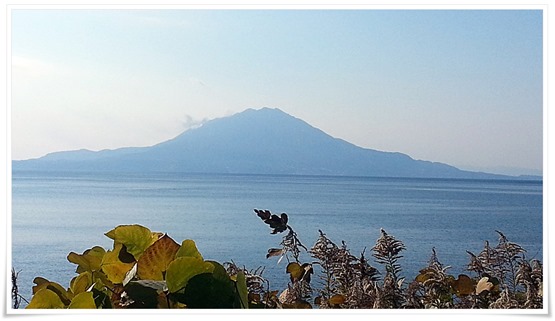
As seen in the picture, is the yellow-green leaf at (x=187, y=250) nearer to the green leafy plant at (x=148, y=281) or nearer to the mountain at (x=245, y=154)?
the green leafy plant at (x=148, y=281)

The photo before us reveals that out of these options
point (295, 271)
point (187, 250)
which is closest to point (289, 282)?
point (295, 271)

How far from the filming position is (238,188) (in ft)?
108

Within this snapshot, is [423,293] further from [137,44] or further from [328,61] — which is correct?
[137,44]

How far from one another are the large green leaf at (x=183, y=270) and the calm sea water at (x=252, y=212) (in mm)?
12515

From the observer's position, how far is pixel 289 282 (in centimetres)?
74

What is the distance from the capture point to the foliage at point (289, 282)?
0.57 m

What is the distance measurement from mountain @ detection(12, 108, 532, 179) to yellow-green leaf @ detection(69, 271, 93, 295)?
34446 millimetres

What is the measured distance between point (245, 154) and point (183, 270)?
4020 cm

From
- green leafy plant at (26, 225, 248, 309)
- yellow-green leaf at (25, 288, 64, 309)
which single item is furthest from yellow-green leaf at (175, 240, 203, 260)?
yellow-green leaf at (25, 288, 64, 309)

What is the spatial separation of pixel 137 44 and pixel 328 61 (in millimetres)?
8891

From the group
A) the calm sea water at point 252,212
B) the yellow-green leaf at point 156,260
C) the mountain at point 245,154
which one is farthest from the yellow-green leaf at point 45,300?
the mountain at point 245,154

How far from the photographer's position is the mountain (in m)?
36.5
